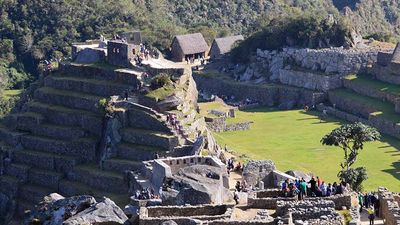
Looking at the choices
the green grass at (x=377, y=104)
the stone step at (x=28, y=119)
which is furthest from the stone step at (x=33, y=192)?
the green grass at (x=377, y=104)

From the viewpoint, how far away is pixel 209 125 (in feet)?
283

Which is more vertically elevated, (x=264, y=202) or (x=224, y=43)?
(x=264, y=202)

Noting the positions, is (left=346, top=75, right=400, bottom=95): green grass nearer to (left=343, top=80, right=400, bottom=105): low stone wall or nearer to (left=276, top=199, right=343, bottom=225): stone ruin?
(left=343, top=80, right=400, bottom=105): low stone wall

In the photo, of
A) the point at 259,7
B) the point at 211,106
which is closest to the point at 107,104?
the point at 211,106

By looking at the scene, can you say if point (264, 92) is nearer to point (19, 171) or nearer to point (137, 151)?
point (19, 171)

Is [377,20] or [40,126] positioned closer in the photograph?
[40,126]

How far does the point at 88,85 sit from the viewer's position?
76.5 meters

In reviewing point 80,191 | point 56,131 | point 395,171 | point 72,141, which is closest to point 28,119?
point 56,131

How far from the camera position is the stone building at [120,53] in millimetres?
77688

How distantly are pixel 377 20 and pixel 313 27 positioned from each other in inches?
2149

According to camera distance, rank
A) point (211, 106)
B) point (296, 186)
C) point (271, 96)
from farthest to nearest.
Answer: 1. point (271, 96)
2. point (211, 106)
3. point (296, 186)

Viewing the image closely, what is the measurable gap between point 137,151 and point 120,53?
14250 millimetres

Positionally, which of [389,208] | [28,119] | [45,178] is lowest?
[45,178]

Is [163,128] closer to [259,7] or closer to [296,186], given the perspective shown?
[296,186]
